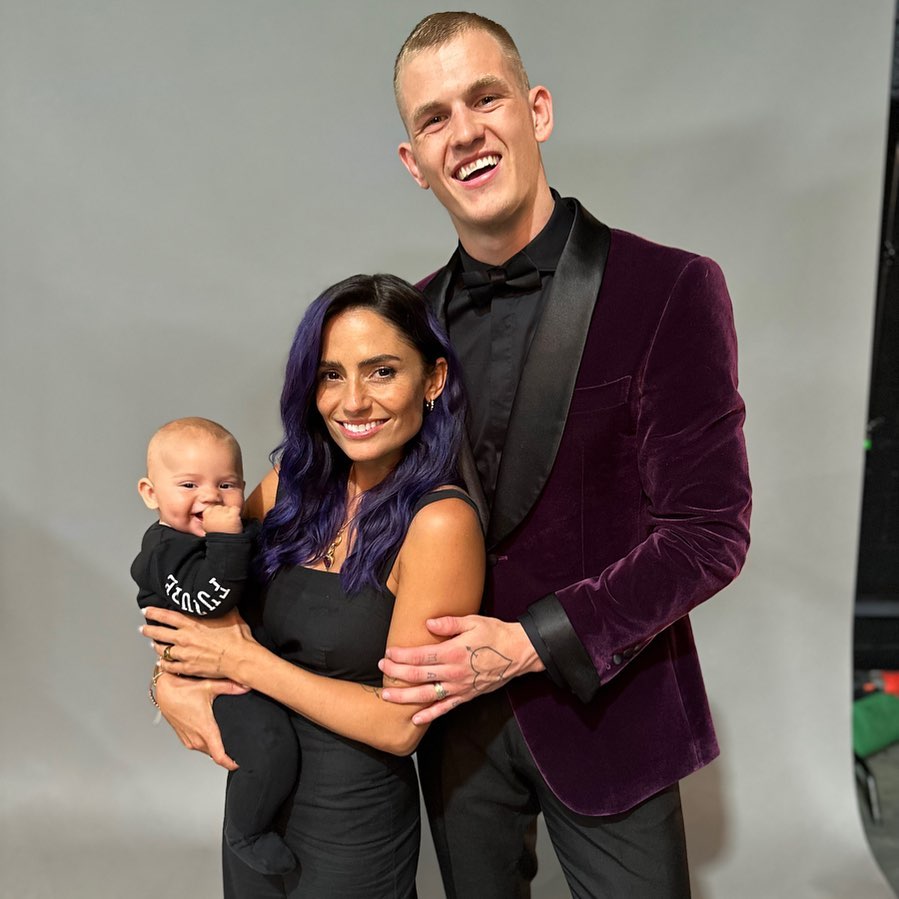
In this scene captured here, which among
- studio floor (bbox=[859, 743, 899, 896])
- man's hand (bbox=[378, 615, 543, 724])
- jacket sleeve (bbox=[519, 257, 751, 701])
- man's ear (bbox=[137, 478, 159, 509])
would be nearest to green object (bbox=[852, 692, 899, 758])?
studio floor (bbox=[859, 743, 899, 896])

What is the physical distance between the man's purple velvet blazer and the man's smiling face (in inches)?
6.2

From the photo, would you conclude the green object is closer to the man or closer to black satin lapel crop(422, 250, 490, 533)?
the man

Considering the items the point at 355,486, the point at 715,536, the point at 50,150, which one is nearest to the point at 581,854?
the point at 715,536

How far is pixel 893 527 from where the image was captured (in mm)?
4363

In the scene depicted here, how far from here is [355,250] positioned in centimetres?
329

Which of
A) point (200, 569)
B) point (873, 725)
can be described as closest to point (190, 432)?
point (200, 569)

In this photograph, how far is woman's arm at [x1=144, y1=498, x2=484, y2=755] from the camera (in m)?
1.77

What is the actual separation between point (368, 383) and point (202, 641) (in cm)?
60

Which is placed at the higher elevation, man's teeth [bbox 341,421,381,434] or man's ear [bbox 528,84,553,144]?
man's ear [bbox 528,84,553,144]

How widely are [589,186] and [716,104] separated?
485 millimetres

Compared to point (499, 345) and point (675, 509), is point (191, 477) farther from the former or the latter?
point (675, 509)

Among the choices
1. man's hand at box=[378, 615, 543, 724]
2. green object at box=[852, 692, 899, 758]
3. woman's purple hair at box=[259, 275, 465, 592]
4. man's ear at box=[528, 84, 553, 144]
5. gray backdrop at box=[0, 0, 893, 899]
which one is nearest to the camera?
man's hand at box=[378, 615, 543, 724]

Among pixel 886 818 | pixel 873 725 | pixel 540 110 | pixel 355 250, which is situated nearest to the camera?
pixel 540 110

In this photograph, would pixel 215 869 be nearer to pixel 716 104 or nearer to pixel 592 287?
pixel 592 287
